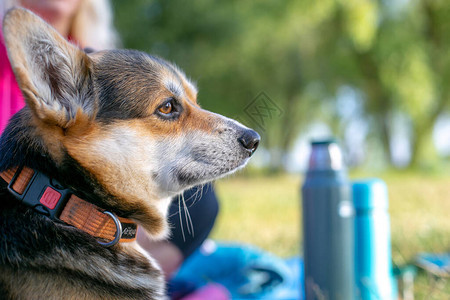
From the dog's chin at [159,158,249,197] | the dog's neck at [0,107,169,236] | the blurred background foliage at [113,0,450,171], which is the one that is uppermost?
the blurred background foliage at [113,0,450,171]

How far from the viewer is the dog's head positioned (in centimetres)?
139

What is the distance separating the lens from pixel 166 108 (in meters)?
1.78

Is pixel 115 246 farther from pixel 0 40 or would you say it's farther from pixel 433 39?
pixel 433 39

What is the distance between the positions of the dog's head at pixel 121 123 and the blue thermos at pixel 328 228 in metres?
0.48

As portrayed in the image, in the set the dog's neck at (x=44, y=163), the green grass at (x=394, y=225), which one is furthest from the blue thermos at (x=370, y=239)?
the dog's neck at (x=44, y=163)

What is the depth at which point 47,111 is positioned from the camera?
1.39 metres

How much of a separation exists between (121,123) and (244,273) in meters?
1.86

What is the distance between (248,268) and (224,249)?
0.33 meters

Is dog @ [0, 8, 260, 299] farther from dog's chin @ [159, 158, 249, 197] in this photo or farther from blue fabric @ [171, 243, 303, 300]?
blue fabric @ [171, 243, 303, 300]

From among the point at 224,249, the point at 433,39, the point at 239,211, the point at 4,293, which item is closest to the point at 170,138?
the point at 4,293

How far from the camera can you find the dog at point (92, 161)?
1337mm

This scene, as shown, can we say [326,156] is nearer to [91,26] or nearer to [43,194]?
[43,194]

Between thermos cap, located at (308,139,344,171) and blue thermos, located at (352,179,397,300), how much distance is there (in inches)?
7.9

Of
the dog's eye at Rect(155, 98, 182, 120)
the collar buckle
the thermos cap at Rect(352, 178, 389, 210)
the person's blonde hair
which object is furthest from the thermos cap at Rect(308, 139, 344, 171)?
the person's blonde hair
